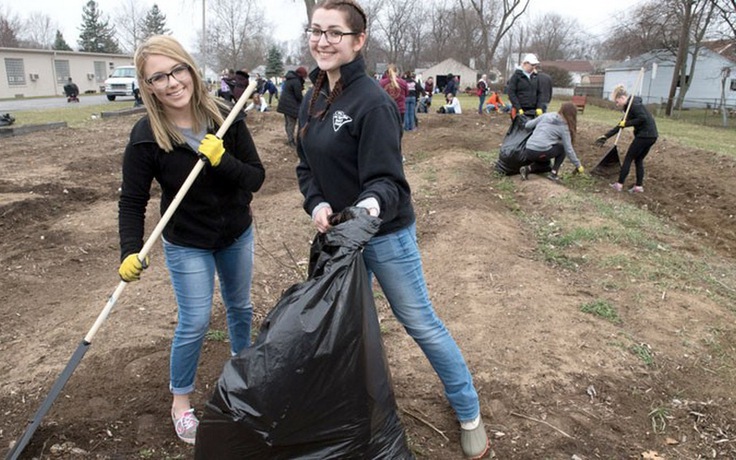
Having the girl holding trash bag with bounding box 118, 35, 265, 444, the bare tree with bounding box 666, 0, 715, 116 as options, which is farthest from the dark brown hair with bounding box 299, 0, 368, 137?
the bare tree with bounding box 666, 0, 715, 116

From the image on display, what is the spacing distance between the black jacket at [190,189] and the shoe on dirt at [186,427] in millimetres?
782

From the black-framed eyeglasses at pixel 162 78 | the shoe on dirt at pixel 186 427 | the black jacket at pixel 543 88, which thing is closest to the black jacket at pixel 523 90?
the black jacket at pixel 543 88

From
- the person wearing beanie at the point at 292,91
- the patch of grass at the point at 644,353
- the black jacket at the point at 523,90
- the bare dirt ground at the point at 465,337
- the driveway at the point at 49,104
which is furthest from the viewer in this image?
the driveway at the point at 49,104

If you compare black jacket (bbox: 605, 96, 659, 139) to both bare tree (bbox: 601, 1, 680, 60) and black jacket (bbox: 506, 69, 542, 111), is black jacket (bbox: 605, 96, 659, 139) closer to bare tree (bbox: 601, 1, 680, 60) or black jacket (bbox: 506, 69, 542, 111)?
black jacket (bbox: 506, 69, 542, 111)

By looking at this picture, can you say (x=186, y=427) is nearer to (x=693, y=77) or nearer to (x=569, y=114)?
(x=569, y=114)

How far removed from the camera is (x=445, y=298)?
403 cm

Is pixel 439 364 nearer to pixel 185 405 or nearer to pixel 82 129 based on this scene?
pixel 185 405

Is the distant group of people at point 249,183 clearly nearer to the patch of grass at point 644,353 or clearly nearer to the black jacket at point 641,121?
the patch of grass at point 644,353

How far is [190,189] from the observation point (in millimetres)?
2285

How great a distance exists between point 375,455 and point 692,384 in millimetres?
2104

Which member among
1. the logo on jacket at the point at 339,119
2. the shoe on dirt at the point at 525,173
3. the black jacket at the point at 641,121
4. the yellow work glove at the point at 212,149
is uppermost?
the logo on jacket at the point at 339,119

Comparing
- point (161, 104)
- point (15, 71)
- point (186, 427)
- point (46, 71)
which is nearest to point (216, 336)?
point (186, 427)

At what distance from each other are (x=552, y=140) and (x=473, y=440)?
6296 millimetres

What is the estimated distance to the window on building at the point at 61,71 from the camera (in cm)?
4028
